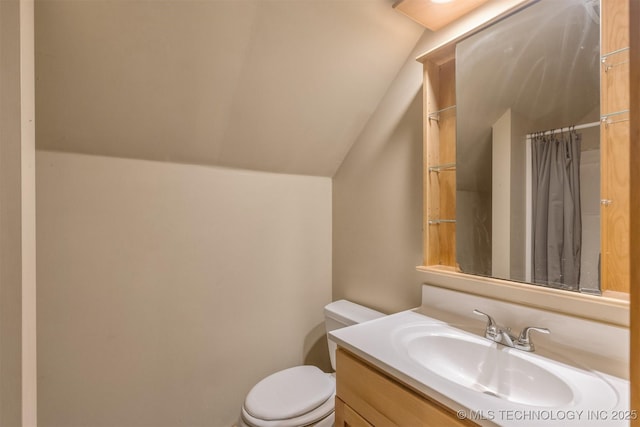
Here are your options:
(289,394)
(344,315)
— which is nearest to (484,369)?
(344,315)

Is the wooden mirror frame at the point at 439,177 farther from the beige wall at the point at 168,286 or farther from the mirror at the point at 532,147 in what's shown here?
the beige wall at the point at 168,286

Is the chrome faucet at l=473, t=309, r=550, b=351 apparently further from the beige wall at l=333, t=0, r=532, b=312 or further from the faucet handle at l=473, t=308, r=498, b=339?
the beige wall at l=333, t=0, r=532, b=312

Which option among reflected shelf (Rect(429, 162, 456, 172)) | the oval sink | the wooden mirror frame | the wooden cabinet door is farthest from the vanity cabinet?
reflected shelf (Rect(429, 162, 456, 172))

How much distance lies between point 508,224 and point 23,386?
1.50 metres

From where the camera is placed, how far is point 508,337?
934mm

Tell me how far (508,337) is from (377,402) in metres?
0.46

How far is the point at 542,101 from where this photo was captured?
99cm

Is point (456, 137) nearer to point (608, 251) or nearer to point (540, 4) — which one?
point (540, 4)

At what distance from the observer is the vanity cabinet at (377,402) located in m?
0.72

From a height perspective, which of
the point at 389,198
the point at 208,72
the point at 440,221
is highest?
the point at 208,72

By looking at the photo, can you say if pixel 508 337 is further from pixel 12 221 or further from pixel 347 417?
pixel 12 221

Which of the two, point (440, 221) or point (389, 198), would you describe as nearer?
point (440, 221)

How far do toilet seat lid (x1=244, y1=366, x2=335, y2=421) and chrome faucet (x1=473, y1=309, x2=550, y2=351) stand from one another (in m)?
0.77

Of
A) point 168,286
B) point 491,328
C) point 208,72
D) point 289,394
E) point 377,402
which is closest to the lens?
point 377,402
